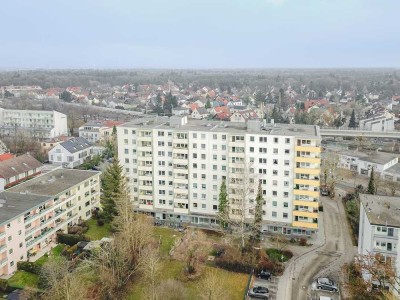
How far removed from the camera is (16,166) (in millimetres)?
49594

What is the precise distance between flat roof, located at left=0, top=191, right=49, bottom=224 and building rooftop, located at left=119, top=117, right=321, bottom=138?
11.7m

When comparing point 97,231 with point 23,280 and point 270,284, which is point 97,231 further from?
point 270,284

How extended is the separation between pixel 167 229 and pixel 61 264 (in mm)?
13034

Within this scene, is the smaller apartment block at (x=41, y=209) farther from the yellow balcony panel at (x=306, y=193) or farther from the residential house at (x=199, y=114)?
the residential house at (x=199, y=114)

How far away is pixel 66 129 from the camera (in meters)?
80.7

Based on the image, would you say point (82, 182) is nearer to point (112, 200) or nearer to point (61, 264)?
point (112, 200)

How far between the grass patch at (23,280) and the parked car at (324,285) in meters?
19.7

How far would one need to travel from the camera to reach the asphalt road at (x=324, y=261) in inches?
1129

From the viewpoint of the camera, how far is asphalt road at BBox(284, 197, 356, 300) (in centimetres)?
2867

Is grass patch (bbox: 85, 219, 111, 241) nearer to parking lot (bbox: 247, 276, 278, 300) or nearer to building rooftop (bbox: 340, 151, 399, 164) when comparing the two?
parking lot (bbox: 247, 276, 278, 300)

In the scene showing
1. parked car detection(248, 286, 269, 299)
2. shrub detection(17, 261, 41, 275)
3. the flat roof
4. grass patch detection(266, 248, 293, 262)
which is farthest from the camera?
grass patch detection(266, 248, 293, 262)

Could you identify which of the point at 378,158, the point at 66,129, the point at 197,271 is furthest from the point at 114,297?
the point at 66,129

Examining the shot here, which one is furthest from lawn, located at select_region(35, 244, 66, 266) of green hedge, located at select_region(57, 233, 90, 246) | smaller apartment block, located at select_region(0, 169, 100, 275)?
smaller apartment block, located at select_region(0, 169, 100, 275)

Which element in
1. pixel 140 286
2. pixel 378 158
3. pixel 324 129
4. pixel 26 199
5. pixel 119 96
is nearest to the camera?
pixel 140 286
